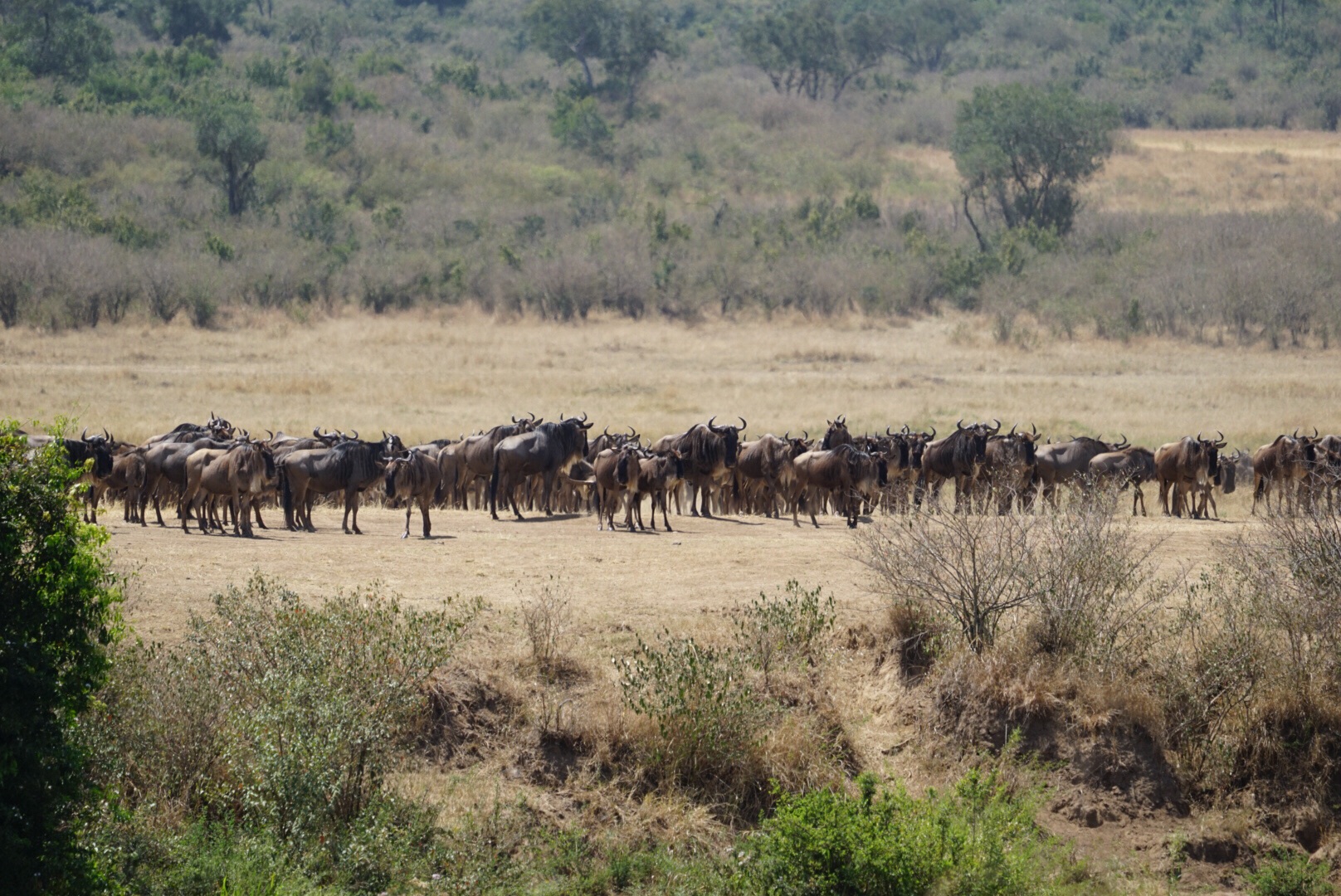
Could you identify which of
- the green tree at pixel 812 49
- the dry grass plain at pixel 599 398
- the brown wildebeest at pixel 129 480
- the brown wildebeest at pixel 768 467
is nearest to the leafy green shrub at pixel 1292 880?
the dry grass plain at pixel 599 398

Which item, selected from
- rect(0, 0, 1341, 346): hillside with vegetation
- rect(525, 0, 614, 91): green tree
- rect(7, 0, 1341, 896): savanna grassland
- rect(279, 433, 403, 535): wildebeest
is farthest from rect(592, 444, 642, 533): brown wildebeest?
rect(525, 0, 614, 91): green tree

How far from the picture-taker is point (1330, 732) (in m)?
12.8

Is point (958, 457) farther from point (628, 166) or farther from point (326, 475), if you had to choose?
point (628, 166)

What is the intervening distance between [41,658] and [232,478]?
9.14 meters

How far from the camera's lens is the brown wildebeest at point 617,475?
19.2 metres

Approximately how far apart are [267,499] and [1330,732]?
48.9 ft

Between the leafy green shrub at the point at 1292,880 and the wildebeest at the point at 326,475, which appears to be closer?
the leafy green shrub at the point at 1292,880

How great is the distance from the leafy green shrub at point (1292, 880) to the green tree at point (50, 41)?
2865 inches

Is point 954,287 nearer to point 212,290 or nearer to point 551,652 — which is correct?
point 212,290

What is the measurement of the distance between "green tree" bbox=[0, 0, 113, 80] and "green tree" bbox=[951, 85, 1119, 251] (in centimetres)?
4492

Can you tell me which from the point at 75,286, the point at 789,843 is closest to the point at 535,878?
the point at 789,843

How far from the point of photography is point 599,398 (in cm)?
3703

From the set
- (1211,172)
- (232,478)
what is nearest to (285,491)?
(232,478)

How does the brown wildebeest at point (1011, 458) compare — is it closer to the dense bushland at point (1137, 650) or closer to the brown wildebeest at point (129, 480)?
the dense bushland at point (1137, 650)
